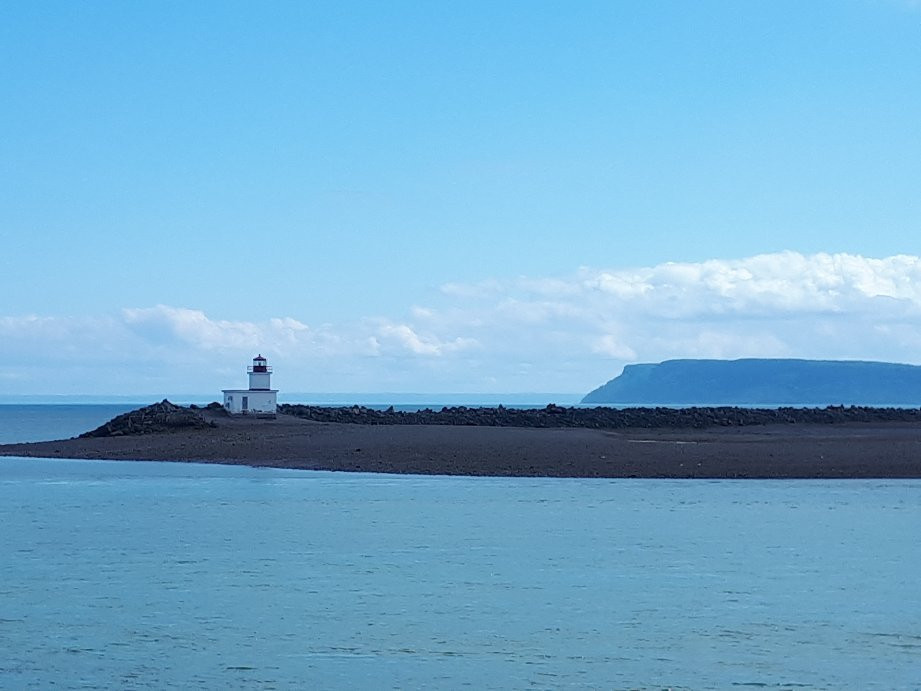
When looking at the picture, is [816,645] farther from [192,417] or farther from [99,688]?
[192,417]

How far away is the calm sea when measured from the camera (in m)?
11.1

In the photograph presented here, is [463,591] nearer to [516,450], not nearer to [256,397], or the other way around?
[516,450]

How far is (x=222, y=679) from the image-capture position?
10.8 meters

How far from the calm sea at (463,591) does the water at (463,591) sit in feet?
0.14

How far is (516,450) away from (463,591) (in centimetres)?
2150

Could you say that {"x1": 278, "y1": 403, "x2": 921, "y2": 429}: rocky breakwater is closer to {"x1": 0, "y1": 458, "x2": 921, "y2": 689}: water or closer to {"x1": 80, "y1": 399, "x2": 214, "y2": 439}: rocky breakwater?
{"x1": 80, "y1": 399, "x2": 214, "y2": 439}: rocky breakwater

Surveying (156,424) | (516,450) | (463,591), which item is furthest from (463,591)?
(156,424)

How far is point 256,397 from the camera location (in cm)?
4991

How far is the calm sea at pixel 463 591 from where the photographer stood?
36.5ft

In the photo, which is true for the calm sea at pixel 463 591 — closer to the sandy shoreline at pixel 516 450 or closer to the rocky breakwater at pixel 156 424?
the sandy shoreline at pixel 516 450

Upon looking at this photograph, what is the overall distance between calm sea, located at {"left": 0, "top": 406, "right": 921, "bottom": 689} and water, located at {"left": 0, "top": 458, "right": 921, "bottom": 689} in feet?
0.14

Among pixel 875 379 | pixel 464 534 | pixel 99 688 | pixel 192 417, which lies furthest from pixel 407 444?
pixel 875 379

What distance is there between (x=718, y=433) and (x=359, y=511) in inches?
1061

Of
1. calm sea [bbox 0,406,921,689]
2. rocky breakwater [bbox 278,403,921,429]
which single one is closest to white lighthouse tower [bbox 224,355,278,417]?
rocky breakwater [bbox 278,403,921,429]
